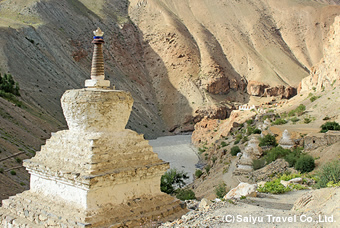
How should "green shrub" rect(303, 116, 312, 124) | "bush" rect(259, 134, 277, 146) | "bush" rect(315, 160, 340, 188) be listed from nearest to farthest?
1. "bush" rect(315, 160, 340, 188)
2. "bush" rect(259, 134, 277, 146)
3. "green shrub" rect(303, 116, 312, 124)

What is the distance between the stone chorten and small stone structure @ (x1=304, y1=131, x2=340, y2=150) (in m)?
12.3

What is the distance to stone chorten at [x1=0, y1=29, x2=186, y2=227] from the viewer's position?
307 inches

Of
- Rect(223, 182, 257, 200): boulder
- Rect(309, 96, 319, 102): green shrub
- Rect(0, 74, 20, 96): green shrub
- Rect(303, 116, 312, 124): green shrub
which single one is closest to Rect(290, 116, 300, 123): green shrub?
Rect(303, 116, 312, 124): green shrub

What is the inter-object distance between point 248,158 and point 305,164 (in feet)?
12.2

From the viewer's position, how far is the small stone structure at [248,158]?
1892 cm

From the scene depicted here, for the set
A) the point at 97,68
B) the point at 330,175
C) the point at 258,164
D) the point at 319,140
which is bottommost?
the point at 258,164

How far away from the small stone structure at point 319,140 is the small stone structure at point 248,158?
232cm

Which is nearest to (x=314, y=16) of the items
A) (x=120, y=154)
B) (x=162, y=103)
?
(x=162, y=103)

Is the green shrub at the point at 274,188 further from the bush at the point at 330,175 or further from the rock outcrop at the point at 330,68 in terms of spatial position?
the rock outcrop at the point at 330,68

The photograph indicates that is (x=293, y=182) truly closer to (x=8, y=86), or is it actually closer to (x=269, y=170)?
(x=269, y=170)

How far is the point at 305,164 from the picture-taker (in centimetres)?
1625

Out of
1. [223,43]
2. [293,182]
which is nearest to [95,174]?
[293,182]

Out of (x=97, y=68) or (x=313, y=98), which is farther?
(x=313, y=98)

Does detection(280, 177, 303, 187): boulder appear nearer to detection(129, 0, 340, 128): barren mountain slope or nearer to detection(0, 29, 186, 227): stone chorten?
detection(0, 29, 186, 227): stone chorten
